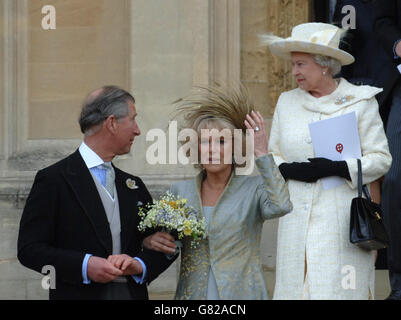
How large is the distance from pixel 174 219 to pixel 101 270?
0.46 metres

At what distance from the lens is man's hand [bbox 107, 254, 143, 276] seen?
4.80 m

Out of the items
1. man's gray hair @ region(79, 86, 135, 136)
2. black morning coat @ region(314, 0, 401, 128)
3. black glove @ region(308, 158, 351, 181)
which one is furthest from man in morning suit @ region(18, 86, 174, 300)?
black morning coat @ region(314, 0, 401, 128)

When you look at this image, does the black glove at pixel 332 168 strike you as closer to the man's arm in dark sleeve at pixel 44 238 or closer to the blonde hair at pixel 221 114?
the blonde hair at pixel 221 114

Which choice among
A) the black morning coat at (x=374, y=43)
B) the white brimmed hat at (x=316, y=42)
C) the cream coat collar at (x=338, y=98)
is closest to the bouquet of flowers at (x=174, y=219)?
the cream coat collar at (x=338, y=98)

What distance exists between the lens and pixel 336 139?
5719 millimetres

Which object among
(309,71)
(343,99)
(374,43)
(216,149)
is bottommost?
(216,149)

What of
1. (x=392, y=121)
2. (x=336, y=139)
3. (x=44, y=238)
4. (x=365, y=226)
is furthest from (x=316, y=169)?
(x=44, y=238)

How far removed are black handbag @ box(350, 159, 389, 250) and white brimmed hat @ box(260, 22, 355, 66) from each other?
2.24ft

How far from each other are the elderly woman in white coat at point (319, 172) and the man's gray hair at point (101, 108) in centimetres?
115

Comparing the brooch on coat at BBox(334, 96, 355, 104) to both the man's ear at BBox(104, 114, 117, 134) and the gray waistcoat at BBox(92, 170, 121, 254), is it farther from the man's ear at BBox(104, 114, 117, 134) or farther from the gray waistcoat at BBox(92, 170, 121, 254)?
the gray waistcoat at BBox(92, 170, 121, 254)

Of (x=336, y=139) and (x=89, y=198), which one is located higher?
(x=336, y=139)

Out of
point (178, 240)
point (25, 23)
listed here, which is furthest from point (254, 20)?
point (178, 240)

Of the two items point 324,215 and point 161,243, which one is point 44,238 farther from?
point 324,215

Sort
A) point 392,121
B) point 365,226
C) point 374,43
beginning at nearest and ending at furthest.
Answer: point 365,226
point 392,121
point 374,43
